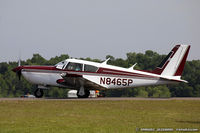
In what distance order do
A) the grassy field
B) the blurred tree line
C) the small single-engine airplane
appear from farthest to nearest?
the blurred tree line, the small single-engine airplane, the grassy field

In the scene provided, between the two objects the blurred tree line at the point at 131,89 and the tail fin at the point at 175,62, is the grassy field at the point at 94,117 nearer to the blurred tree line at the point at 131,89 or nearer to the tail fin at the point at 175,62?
the tail fin at the point at 175,62

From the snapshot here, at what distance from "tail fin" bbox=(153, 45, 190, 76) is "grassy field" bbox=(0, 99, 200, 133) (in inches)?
209

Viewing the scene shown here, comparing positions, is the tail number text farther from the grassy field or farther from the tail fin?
the grassy field

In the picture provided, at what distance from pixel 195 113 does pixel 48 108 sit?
6.92m

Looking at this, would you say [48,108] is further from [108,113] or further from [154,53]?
[154,53]

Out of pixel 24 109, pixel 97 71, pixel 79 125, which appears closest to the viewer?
pixel 79 125

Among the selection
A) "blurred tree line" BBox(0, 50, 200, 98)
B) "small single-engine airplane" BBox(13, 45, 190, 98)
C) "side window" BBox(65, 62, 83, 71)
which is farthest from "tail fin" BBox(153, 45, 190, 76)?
"blurred tree line" BBox(0, 50, 200, 98)

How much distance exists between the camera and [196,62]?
123 m

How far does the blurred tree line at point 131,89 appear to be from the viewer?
91.4 m

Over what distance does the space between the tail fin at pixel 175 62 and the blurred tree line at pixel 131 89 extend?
57.0 m

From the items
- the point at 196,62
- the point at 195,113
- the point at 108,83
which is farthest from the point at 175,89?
the point at 195,113

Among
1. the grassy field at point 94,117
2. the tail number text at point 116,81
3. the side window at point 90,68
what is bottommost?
the grassy field at point 94,117

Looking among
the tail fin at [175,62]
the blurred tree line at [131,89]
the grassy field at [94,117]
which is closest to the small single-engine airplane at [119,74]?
the tail fin at [175,62]

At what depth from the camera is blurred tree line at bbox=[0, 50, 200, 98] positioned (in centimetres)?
9144
